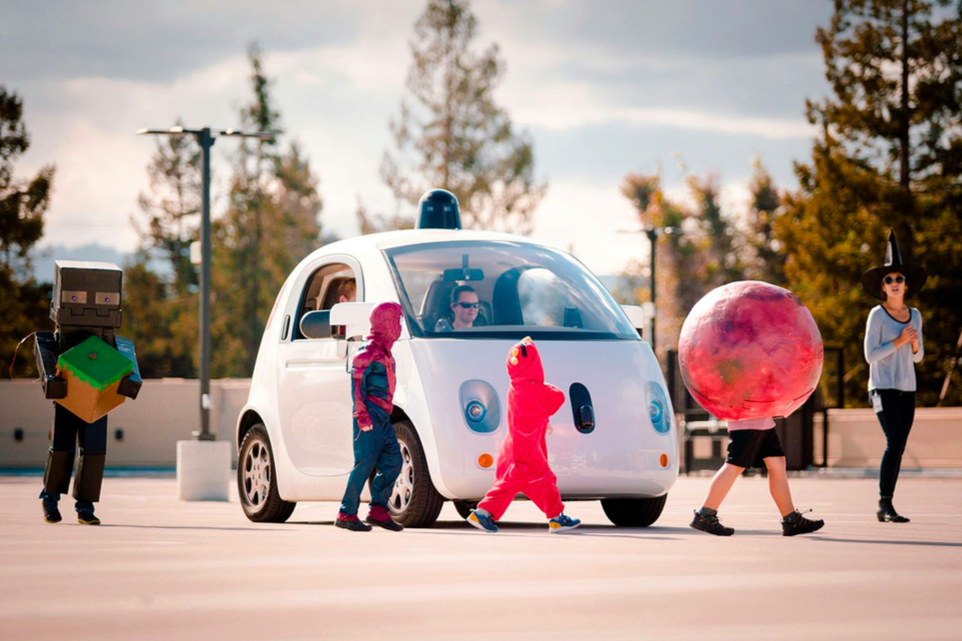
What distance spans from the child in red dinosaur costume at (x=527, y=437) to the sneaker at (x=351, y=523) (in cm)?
70

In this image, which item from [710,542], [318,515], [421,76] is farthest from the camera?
[421,76]

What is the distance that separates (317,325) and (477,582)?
507cm

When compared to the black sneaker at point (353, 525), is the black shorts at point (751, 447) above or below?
above

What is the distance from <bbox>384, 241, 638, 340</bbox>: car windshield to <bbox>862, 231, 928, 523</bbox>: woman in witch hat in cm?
178

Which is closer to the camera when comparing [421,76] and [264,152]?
[421,76]

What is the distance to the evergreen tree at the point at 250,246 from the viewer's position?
232 ft

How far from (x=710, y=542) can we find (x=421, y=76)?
51.5 m

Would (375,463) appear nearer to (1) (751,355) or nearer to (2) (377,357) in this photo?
(2) (377,357)

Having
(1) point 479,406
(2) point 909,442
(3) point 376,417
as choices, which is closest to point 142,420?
(2) point 909,442

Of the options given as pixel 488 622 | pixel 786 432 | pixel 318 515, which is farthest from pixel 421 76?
pixel 488 622

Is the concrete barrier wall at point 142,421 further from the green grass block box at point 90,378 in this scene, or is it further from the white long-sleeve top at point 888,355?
the white long-sleeve top at point 888,355

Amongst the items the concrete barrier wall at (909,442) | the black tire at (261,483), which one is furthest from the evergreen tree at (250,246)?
the black tire at (261,483)

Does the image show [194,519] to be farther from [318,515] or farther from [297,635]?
[297,635]

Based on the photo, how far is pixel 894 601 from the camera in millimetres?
7074
